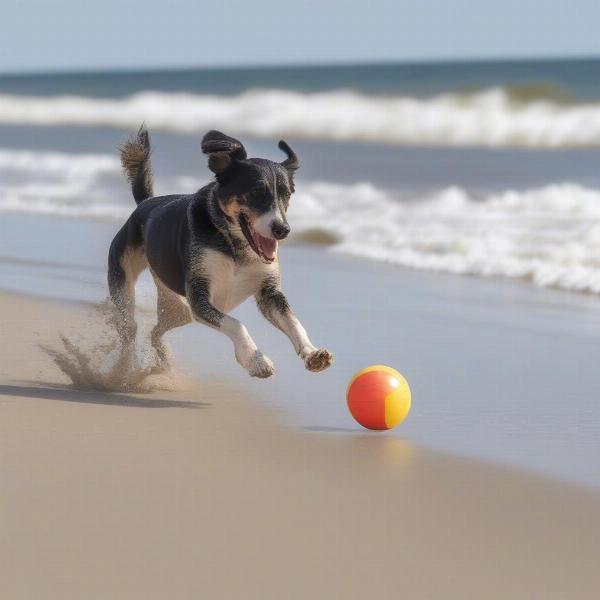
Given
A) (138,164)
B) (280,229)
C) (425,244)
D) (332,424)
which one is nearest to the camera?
(332,424)

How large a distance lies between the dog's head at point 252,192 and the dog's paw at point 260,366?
0.52 metres

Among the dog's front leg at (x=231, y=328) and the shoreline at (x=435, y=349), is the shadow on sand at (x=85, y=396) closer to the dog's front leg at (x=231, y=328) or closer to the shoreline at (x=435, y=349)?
the dog's front leg at (x=231, y=328)

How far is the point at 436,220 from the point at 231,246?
316 inches

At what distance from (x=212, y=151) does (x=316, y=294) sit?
10.6ft

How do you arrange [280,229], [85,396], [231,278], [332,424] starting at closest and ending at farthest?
1. [332,424]
2. [280,229]
3. [85,396]
4. [231,278]

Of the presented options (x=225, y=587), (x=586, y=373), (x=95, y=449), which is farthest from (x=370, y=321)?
(x=225, y=587)

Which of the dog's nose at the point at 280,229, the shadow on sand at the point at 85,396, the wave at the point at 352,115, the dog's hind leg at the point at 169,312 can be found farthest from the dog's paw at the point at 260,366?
the wave at the point at 352,115

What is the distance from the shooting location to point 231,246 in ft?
20.1

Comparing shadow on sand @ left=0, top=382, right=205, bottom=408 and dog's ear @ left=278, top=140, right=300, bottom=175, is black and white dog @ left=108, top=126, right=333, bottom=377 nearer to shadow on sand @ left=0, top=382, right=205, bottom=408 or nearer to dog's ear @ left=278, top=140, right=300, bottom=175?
dog's ear @ left=278, top=140, right=300, bottom=175

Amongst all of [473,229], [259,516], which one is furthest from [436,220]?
[259,516]

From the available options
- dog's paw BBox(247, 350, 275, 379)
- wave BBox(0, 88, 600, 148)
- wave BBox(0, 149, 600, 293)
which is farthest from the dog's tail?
wave BBox(0, 88, 600, 148)

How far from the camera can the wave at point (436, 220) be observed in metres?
10.7

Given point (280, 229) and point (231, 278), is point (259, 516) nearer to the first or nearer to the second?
point (280, 229)

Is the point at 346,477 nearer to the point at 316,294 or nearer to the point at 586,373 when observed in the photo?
the point at 586,373
